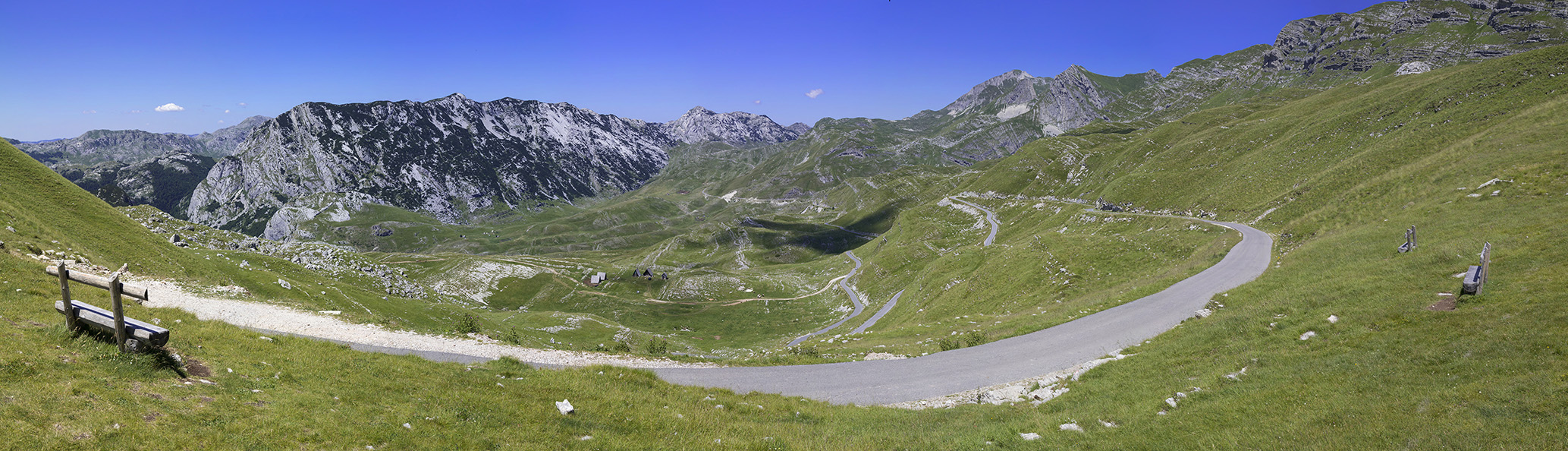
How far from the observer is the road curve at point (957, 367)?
81.9 ft

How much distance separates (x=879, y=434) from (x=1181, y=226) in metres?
75.4

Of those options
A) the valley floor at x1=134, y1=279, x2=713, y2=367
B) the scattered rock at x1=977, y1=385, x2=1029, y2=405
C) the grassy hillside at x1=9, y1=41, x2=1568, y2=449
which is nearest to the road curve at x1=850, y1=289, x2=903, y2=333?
the grassy hillside at x1=9, y1=41, x2=1568, y2=449

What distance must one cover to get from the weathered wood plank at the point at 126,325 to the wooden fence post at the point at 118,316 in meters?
0.19

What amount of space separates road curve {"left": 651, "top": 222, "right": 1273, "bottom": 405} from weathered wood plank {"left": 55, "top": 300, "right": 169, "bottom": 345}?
54.0 feet

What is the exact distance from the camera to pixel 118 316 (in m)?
13.4

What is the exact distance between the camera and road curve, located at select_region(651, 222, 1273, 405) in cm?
2497

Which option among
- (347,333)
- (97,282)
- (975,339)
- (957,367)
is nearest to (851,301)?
(975,339)

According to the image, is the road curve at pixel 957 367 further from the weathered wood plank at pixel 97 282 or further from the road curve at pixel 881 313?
the road curve at pixel 881 313

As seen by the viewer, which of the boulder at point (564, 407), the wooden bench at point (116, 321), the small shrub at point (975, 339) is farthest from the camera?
the small shrub at point (975, 339)

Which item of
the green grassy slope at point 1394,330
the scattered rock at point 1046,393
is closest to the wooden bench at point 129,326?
the green grassy slope at point 1394,330

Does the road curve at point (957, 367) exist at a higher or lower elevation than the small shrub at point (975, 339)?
higher

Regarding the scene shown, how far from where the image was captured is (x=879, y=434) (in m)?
17.4

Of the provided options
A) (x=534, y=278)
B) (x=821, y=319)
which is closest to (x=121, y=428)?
(x=821, y=319)

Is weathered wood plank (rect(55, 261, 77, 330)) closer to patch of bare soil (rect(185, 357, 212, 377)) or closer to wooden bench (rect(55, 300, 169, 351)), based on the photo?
wooden bench (rect(55, 300, 169, 351))
